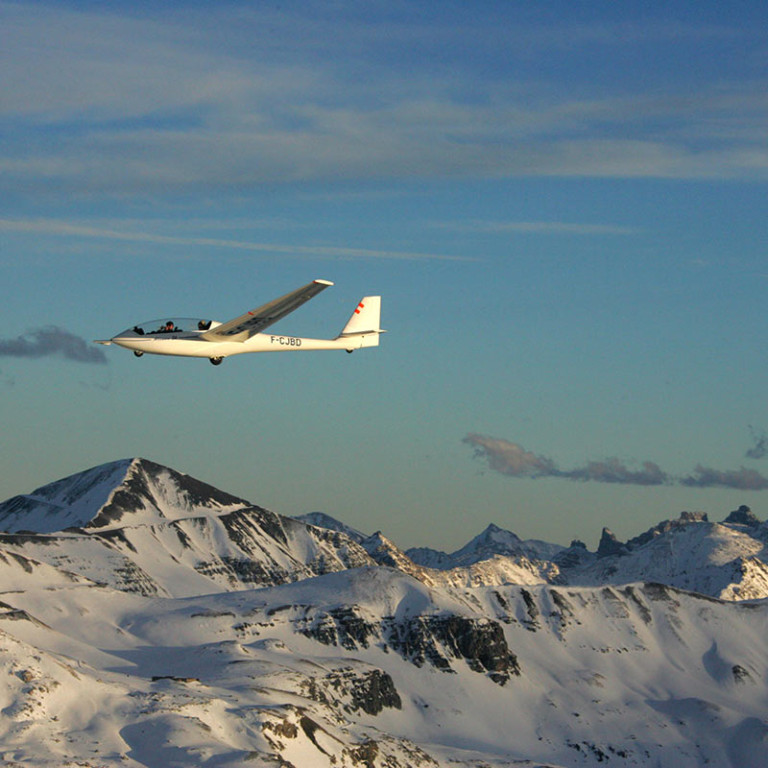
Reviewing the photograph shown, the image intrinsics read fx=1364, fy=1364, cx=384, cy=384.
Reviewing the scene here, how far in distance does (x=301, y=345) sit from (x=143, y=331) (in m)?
27.1

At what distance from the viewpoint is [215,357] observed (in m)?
148

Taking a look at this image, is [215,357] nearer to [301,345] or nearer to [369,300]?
[301,345]

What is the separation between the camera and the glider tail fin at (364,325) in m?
173

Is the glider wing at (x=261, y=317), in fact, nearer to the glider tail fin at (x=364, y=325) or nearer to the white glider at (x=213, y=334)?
the white glider at (x=213, y=334)

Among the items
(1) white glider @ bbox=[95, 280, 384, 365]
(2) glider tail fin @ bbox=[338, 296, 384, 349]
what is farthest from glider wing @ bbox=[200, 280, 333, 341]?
(2) glider tail fin @ bbox=[338, 296, 384, 349]

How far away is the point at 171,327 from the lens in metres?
144

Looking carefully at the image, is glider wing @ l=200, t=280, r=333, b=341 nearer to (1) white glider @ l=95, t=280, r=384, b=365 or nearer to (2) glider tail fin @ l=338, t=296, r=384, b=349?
(1) white glider @ l=95, t=280, r=384, b=365

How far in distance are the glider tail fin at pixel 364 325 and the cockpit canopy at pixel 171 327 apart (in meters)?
27.4

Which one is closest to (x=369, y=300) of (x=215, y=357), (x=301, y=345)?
(x=301, y=345)

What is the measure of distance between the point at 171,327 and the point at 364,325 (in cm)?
4257

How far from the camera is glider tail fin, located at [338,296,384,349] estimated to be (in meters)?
173

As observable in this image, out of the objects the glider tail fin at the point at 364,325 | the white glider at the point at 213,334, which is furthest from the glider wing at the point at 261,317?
the glider tail fin at the point at 364,325

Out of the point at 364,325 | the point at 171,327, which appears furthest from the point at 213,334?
the point at 364,325

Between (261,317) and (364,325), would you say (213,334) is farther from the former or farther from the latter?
(364,325)
